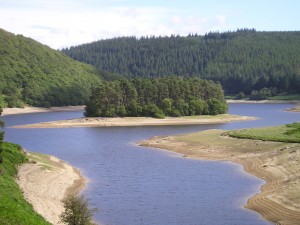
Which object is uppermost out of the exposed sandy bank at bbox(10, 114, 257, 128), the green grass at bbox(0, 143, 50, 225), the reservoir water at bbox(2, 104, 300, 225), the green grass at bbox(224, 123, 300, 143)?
the green grass at bbox(0, 143, 50, 225)

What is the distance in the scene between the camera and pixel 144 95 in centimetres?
15550

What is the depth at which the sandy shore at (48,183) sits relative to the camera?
153 ft

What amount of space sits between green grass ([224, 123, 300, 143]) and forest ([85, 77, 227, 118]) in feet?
172

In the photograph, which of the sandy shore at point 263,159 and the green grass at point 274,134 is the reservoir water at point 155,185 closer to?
the sandy shore at point 263,159

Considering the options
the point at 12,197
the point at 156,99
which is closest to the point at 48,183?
the point at 12,197

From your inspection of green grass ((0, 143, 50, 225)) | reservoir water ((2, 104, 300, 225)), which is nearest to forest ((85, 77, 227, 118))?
reservoir water ((2, 104, 300, 225))

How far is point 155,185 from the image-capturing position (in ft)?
194

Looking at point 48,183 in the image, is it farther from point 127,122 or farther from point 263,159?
point 127,122

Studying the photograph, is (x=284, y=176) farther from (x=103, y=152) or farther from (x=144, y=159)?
(x=103, y=152)

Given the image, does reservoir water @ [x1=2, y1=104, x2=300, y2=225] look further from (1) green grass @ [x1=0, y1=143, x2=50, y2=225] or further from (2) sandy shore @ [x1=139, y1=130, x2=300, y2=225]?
(1) green grass @ [x1=0, y1=143, x2=50, y2=225]

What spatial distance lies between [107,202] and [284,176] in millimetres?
21046

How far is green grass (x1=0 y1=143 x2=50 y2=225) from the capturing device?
30.6m

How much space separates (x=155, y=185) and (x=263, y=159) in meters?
20.7

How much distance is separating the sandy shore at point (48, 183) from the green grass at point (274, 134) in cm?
3260
